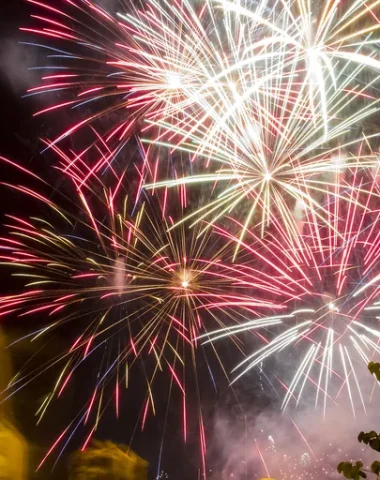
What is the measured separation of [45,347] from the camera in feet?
21.8

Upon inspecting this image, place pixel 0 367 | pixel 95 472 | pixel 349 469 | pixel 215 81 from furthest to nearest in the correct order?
pixel 215 81 < pixel 0 367 < pixel 95 472 < pixel 349 469

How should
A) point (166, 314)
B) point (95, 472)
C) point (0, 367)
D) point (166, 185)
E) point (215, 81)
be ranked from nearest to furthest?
point (95, 472) < point (0, 367) < point (215, 81) < point (166, 185) < point (166, 314)

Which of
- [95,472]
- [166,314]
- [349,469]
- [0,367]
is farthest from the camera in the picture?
[166,314]

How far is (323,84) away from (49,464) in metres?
4.00

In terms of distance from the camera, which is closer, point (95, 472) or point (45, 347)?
point (95, 472)

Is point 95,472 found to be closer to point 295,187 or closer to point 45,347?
point 45,347

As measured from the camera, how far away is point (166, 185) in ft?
21.7

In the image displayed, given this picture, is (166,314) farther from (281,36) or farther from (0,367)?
(281,36)

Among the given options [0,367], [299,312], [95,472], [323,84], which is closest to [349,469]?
[95,472]

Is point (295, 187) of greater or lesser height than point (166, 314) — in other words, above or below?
above

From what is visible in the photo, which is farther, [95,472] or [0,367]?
[0,367]

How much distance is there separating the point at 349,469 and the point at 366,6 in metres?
4.20

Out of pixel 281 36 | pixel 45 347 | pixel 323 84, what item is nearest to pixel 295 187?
pixel 323 84

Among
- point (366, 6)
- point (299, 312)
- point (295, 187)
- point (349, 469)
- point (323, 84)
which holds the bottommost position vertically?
point (349, 469)
